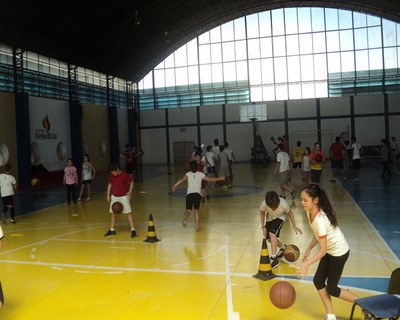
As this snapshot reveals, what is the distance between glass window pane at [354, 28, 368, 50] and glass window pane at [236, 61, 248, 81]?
32.7 feet

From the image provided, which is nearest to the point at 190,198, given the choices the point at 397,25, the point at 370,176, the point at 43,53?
the point at 370,176

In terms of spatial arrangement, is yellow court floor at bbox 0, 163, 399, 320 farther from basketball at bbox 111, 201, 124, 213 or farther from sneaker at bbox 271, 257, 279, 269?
basketball at bbox 111, 201, 124, 213

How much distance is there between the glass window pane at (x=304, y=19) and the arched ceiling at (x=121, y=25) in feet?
2.00

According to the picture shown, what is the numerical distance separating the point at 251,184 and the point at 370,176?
21.8 ft

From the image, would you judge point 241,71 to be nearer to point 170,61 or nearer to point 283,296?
point 170,61

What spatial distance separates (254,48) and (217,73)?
13.5ft

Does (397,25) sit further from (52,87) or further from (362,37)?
(52,87)

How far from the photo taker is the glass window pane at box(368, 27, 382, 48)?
124 ft

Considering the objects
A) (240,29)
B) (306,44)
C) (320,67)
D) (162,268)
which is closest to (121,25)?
(240,29)

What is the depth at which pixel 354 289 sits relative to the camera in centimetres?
646

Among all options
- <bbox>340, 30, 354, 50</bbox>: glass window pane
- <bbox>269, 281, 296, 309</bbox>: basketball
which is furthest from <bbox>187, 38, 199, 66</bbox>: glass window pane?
<bbox>269, 281, 296, 309</bbox>: basketball

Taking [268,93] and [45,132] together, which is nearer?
[45,132]

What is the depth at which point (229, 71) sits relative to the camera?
40594mm

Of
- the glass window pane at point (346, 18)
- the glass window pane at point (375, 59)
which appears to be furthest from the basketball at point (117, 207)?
the glass window pane at point (346, 18)
